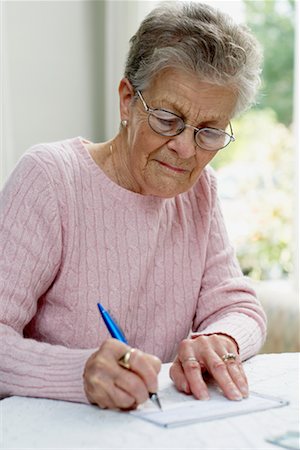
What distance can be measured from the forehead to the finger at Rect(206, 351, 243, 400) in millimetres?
456

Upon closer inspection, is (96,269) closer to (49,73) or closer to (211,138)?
(211,138)

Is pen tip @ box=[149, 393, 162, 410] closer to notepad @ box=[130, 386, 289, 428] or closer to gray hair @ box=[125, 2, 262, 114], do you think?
notepad @ box=[130, 386, 289, 428]

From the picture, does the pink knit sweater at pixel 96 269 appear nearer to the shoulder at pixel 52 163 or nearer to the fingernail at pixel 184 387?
the shoulder at pixel 52 163

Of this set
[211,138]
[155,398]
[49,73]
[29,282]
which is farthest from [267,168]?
[155,398]

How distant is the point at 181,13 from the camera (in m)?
1.61

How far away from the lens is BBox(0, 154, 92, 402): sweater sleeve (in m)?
1.39

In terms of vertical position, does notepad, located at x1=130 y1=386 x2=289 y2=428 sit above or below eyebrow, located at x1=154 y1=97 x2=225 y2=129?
below

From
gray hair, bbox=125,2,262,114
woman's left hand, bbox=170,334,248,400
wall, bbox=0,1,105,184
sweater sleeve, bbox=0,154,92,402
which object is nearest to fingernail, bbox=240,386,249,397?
woman's left hand, bbox=170,334,248,400

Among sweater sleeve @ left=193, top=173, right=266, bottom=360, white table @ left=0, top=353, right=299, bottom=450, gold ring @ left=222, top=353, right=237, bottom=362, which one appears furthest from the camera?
sweater sleeve @ left=193, top=173, right=266, bottom=360

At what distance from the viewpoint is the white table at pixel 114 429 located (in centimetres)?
112

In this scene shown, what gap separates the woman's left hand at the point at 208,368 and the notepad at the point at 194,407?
15mm

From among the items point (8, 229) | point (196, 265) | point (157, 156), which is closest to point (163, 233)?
point (196, 265)

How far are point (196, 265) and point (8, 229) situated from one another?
472 mm

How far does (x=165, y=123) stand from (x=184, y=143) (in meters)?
0.05
